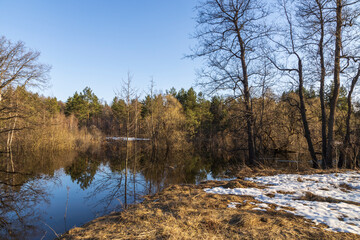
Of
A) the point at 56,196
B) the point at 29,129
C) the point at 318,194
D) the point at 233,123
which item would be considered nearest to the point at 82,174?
the point at 56,196

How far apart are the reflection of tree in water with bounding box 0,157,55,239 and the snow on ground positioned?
5.29 metres

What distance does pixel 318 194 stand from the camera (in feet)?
17.3

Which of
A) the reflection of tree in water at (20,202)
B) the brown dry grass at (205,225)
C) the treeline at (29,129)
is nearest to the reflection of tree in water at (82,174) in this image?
the reflection of tree in water at (20,202)

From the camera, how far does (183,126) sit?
30.2 metres

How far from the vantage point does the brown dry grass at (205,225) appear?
313 centimetres

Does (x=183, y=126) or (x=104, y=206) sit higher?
(x=183, y=126)

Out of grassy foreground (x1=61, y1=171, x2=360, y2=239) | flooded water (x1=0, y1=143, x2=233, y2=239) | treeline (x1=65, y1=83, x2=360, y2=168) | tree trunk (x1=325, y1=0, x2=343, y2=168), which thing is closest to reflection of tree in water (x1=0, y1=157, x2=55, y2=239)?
flooded water (x1=0, y1=143, x2=233, y2=239)

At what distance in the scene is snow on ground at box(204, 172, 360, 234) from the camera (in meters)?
3.73

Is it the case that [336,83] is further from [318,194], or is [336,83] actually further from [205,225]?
[205,225]

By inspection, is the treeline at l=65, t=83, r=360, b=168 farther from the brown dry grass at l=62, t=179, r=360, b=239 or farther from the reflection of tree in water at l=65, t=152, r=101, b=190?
the brown dry grass at l=62, t=179, r=360, b=239

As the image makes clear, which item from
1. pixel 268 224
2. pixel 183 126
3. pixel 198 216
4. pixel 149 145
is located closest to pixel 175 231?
pixel 198 216

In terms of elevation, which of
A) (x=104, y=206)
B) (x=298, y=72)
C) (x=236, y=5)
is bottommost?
(x=104, y=206)

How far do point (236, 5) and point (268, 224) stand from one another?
1116cm

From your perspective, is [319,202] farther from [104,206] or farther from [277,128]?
[277,128]
